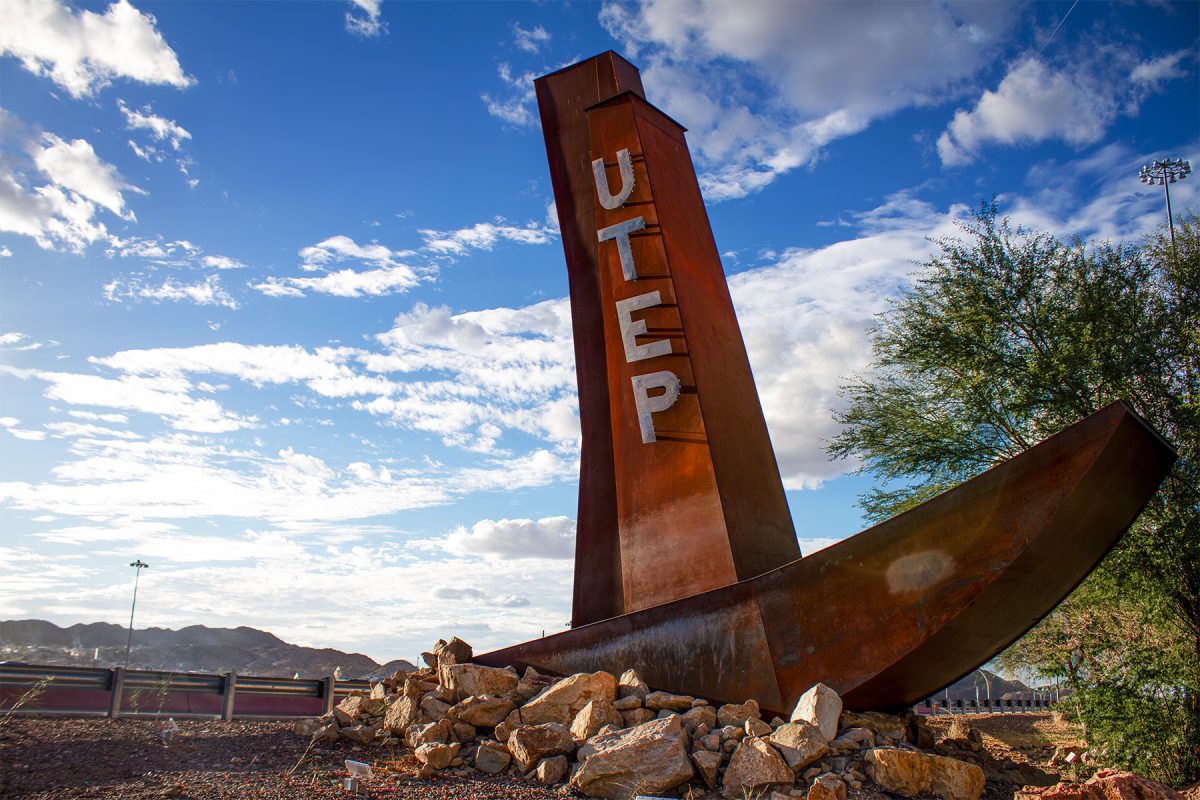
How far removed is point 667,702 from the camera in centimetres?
667

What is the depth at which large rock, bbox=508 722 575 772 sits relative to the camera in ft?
20.4

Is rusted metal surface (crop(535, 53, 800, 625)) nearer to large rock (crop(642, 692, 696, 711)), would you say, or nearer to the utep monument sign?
the utep monument sign

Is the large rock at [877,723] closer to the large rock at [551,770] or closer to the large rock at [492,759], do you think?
the large rock at [551,770]

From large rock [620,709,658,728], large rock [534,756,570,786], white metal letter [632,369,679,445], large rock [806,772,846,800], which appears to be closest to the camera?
large rock [806,772,846,800]

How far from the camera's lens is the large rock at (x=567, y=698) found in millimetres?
6703

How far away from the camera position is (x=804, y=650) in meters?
6.78

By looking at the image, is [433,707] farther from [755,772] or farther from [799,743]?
[799,743]

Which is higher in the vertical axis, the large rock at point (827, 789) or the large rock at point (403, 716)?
the large rock at point (403, 716)

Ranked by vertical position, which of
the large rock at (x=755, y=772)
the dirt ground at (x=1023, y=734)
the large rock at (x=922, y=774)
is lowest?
the dirt ground at (x=1023, y=734)

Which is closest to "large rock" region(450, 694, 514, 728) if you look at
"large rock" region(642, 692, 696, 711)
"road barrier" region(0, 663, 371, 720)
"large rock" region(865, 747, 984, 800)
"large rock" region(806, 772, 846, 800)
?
"large rock" region(642, 692, 696, 711)

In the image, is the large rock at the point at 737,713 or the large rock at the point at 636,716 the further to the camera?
the large rock at the point at 636,716

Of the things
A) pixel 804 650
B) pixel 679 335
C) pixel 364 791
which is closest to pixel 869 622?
pixel 804 650

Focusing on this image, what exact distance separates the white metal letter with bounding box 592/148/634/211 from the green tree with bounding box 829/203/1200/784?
257 inches

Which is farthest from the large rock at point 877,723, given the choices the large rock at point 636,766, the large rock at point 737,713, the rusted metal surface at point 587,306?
the rusted metal surface at point 587,306
